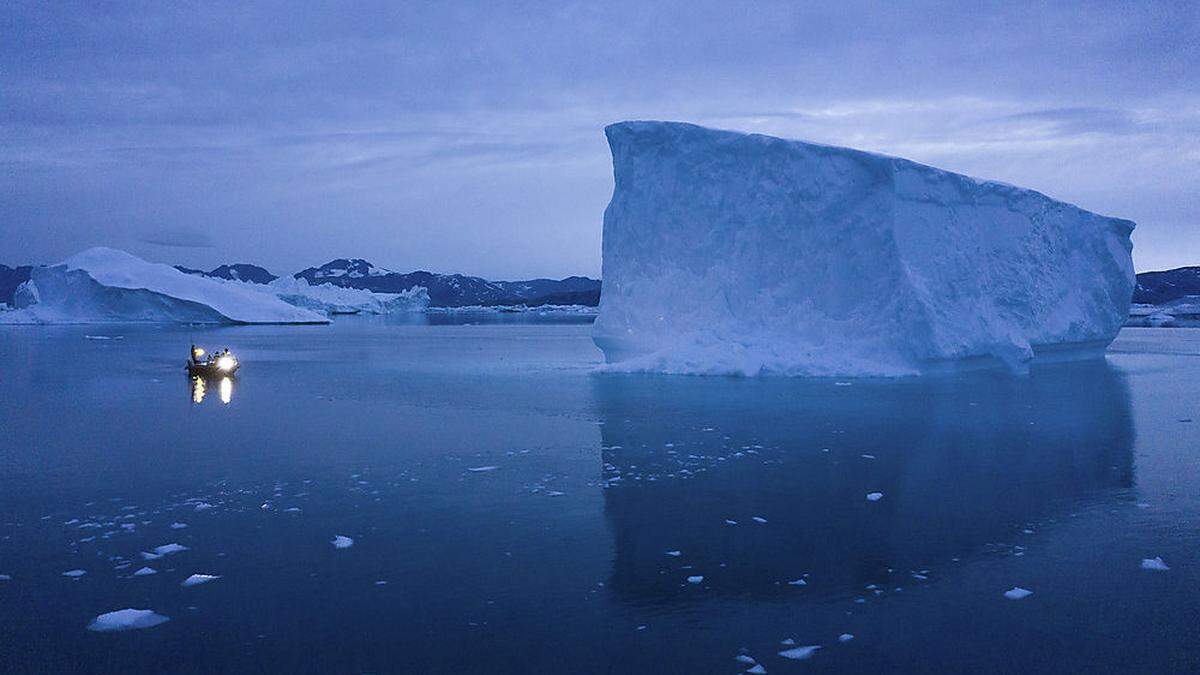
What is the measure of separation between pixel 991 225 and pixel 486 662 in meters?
21.7

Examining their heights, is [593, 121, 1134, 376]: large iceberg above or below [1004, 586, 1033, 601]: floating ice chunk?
above

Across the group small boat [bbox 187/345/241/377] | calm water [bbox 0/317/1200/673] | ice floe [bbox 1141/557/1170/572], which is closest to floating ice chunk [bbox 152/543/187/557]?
calm water [bbox 0/317/1200/673]

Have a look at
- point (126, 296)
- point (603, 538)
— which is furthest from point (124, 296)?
point (603, 538)

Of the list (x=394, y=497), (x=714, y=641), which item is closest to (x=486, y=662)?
(x=714, y=641)

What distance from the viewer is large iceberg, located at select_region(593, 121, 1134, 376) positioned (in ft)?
61.0

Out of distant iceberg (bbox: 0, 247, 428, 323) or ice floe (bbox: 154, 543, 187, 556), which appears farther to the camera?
distant iceberg (bbox: 0, 247, 428, 323)

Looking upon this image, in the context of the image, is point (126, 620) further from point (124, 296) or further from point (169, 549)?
point (124, 296)

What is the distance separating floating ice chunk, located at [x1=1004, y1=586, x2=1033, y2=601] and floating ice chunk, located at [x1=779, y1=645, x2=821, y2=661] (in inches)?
56.7

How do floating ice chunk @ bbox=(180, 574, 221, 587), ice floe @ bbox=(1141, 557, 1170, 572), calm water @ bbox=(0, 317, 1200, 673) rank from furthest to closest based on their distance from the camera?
1. ice floe @ bbox=(1141, 557, 1170, 572)
2. floating ice chunk @ bbox=(180, 574, 221, 587)
3. calm water @ bbox=(0, 317, 1200, 673)

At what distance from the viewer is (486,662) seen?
154 inches

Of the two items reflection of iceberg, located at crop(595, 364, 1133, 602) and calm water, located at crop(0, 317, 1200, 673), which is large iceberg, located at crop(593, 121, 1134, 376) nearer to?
reflection of iceberg, located at crop(595, 364, 1133, 602)

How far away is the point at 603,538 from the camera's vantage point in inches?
234

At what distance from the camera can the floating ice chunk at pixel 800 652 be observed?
401 cm

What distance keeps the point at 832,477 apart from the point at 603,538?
→ 3071 mm
